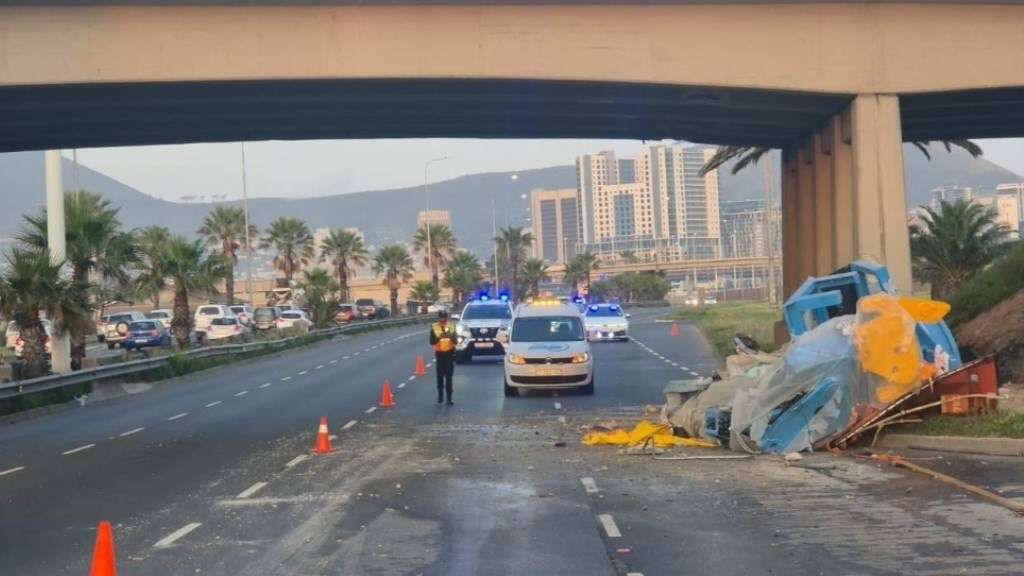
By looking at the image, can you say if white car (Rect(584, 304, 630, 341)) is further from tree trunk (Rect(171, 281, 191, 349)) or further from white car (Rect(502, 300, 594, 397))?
white car (Rect(502, 300, 594, 397))

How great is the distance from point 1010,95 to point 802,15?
4.53 metres

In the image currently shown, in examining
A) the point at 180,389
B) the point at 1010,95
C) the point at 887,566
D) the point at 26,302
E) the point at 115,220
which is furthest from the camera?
the point at 115,220

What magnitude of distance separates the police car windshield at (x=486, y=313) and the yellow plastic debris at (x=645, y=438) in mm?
22923

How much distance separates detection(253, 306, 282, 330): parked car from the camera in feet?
231

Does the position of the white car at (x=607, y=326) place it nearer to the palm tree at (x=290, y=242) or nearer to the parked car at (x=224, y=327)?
the parked car at (x=224, y=327)

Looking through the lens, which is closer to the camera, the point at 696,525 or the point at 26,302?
the point at 696,525

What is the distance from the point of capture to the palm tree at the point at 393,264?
363ft

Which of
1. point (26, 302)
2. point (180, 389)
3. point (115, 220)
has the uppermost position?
point (115, 220)

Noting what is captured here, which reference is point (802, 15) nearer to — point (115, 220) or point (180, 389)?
point (180, 389)

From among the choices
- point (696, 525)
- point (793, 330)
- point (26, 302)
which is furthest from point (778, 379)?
point (26, 302)

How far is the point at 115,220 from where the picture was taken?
41.6m

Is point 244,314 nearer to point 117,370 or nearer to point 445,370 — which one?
point 117,370

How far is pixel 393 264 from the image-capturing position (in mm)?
110812

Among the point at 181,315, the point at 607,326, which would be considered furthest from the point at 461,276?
the point at 181,315
